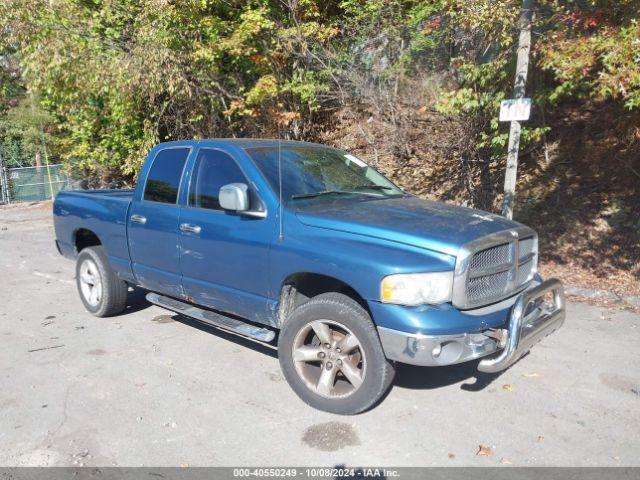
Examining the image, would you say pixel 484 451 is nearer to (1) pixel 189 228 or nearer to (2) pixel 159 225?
(1) pixel 189 228

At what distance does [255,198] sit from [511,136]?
4.50 m

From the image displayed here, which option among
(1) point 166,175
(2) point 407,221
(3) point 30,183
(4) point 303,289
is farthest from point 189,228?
(3) point 30,183

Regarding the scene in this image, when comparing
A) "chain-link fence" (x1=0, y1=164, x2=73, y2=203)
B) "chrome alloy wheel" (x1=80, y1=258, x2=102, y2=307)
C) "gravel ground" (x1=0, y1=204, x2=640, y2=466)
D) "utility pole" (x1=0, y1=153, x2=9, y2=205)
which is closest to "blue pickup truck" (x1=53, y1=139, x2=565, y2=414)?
"gravel ground" (x1=0, y1=204, x2=640, y2=466)

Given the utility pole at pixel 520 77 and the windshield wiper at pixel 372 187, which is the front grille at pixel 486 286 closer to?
the windshield wiper at pixel 372 187

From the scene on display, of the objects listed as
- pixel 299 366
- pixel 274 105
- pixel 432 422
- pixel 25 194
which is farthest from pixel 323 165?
pixel 25 194

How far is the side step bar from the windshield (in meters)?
1.10

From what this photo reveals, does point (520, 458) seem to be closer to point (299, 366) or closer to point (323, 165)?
point (299, 366)

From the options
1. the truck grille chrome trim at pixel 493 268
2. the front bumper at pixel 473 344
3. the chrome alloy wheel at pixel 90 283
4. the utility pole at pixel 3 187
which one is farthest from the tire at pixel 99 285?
the utility pole at pixel 3 187

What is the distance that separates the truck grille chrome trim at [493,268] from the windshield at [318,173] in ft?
4.08

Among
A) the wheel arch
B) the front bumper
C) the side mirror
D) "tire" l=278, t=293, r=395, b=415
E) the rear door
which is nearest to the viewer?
the front bumper

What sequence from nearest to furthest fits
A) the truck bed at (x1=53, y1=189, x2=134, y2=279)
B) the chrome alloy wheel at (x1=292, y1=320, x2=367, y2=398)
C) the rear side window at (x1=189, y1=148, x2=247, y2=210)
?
1. the chrome alloy wheel at (x1=292, y1=320, x2=367, y2=398)
2. the rear side window at (x1=189, y1=148, x2=247, y2=210)
3. the truck bed at (x1=53, y1=189, x2=134, y2=279)

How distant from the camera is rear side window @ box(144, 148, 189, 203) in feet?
16.6

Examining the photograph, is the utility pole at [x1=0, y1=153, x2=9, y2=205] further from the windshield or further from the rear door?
the windshield

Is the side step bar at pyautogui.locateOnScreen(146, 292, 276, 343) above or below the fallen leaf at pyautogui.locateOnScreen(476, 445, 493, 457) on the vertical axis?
above
